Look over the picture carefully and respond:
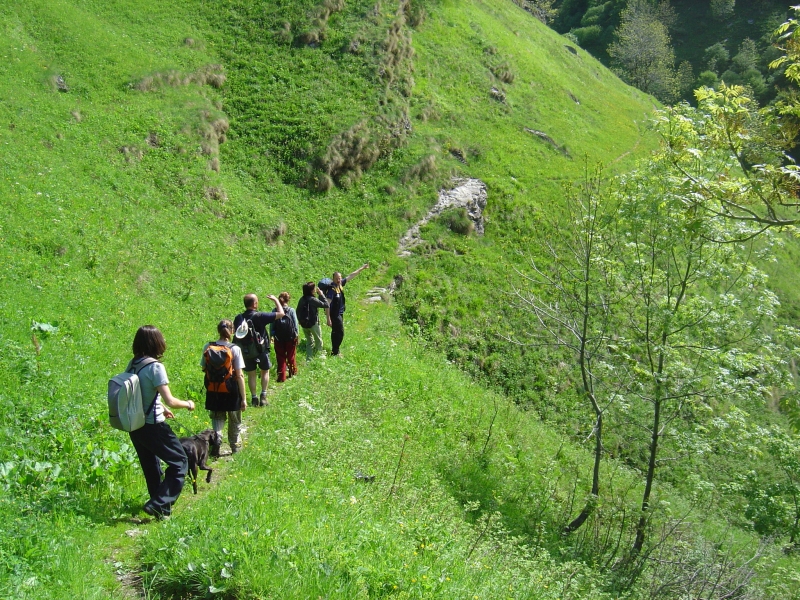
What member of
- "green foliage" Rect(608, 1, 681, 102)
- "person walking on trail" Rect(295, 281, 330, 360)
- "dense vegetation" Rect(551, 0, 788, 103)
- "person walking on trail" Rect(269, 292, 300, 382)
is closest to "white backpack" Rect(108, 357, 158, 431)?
"person walking on trail" Rect(269, 292, 300, 382)

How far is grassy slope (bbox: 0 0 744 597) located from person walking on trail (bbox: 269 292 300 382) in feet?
1.52

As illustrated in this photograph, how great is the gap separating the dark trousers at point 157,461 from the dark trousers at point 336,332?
25.1 feet

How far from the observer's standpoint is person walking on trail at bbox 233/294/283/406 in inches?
388

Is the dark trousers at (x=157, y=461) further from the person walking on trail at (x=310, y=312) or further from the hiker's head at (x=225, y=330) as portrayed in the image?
the person walking on trail at (x=310, y=312)

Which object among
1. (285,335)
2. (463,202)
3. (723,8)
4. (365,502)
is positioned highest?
(723,8)

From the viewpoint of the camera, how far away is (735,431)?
1168cm

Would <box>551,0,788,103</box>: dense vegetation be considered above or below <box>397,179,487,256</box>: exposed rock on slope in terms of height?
above

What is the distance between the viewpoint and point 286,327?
11648 mm

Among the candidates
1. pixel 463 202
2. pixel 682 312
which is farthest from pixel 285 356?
pixel 463 202

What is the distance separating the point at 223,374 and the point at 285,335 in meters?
3.63

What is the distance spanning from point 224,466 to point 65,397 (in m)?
2.43

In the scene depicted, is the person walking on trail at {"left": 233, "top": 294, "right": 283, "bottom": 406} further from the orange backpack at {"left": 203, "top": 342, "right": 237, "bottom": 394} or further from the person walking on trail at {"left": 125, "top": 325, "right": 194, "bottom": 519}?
the person walking on trail at {"left": 125, "top": 325, "right": 194, "bottom": 519}

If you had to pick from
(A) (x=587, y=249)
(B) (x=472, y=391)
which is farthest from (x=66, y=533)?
(B) (x=472, y=391)

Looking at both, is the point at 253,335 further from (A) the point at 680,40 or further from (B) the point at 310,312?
(A) the point at 680,40
